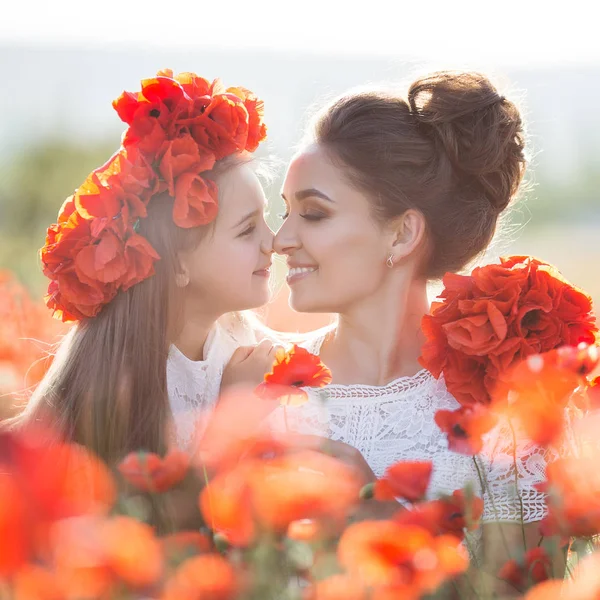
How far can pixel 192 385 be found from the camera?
9.53 feet

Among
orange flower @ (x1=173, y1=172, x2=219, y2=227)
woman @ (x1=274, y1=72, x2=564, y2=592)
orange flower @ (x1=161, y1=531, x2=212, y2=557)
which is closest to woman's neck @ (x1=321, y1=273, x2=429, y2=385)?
woman @ (x1=274, y1=72, x2=564, y2=592)

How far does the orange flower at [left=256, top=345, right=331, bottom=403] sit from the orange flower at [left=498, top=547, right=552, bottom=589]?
0.60 meters

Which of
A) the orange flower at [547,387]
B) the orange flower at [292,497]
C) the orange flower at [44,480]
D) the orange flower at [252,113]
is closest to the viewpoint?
the orange flower at [44,480]

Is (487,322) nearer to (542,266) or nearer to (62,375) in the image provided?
(542,266)

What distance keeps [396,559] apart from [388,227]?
1.89m

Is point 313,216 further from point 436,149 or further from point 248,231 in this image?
point 436,149

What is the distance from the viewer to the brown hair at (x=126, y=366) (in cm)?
264

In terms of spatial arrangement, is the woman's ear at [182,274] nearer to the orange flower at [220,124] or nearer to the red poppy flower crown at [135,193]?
the red poppy flower crown at [135,193]

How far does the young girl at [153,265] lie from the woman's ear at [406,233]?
0.40 m

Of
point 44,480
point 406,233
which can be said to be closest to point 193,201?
point 406,233

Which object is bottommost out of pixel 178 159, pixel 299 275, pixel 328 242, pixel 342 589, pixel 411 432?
pixel 411 432

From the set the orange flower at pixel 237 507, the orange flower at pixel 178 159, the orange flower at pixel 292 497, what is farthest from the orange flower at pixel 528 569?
the orange flower at pixel 178 159

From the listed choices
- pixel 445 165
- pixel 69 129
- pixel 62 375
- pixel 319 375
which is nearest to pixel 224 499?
pixel 319 375

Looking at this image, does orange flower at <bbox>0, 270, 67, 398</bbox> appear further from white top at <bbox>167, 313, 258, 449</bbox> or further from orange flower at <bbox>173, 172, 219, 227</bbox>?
orange flower at <bbox>173, 172, 219, 227</bbox>
